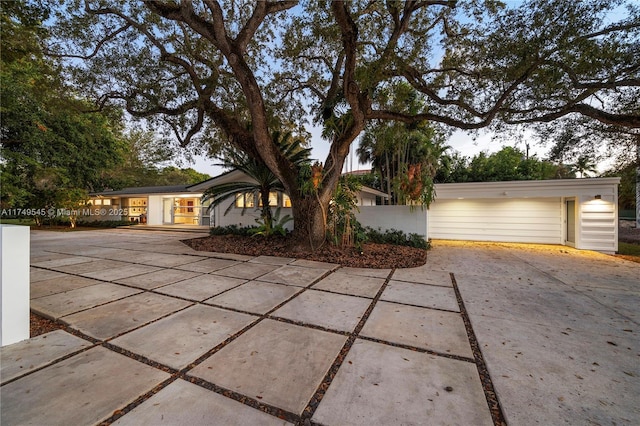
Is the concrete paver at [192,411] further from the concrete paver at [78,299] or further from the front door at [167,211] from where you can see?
the front door at [167,211]

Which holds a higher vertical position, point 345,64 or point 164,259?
point 345,64

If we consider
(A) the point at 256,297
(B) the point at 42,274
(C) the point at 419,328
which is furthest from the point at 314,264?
(B) the point at 42,274

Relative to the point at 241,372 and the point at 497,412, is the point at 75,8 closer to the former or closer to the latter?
the point at 241,372

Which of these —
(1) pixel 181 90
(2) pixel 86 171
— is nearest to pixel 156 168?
(2) pixel 86 171

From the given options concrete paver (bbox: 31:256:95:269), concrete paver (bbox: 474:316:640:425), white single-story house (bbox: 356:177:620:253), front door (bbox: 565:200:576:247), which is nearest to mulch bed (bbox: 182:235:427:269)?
white single-story house (bbox: 356:177:620:253)

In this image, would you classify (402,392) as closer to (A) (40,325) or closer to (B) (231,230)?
(A) (40,325)

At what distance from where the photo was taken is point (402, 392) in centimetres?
165

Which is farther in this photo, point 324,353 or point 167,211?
point 167,211

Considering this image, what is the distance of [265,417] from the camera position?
1.44 m

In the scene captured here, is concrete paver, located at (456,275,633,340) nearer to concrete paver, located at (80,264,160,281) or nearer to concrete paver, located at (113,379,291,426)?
concrete paver, located at (113,379,291,426)

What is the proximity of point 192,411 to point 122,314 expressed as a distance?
1.95 meters

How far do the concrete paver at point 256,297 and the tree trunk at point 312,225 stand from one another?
250 centimetres

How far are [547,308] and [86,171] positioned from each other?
19540 millimetres

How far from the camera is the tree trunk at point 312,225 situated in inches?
248
